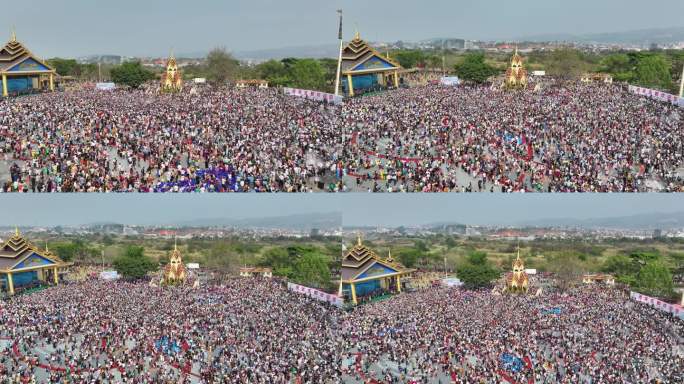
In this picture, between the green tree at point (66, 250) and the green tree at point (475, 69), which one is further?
the green tree at point (475, 69)

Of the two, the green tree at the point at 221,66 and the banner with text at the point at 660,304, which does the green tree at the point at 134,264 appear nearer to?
the green tree at the point at 221,66

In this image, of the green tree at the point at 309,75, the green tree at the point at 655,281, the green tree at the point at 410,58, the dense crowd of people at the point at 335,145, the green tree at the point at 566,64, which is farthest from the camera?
the green tree at the point at 566,64

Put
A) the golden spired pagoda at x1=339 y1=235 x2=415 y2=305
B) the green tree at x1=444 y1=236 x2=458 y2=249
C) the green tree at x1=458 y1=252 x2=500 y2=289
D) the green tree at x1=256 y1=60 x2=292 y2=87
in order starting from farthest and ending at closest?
the green tree at x1=256 y1=60 x2=292 y2=87
the green tree at x1=444 y1=236 x2=458 y2=249
the green tree at x1=458 y1=252 x2=500 y2=289
the golden spired pagoda at x1=339 y1=235 x2=415 y2=305

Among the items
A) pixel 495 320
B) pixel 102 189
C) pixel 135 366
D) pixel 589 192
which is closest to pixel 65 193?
pixel 102 189

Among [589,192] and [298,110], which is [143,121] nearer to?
[298,110]

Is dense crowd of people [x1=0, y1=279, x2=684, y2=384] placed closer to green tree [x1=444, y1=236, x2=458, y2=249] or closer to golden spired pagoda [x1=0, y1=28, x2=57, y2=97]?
green tree [x1=444, y1=236, x2=458, y2=249]

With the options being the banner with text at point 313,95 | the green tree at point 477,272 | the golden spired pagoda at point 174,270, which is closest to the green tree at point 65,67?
the golden spired pagoda at point 174,270

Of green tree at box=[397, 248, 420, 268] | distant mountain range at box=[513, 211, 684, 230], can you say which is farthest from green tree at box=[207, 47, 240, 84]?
distant mountain range at box=[513, 211, 684, 230]
